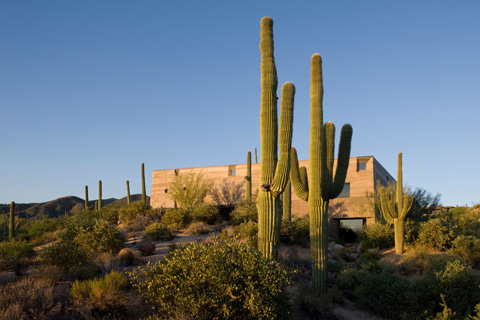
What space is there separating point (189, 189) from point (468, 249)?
21.1m

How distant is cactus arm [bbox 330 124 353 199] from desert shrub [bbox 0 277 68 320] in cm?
888

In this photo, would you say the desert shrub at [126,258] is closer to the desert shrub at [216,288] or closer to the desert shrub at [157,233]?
the desert shrub at [216,288]

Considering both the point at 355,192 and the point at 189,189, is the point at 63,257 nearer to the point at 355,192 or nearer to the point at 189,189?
the point at 189,189

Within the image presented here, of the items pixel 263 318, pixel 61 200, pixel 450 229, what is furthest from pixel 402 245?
pixel 61 200

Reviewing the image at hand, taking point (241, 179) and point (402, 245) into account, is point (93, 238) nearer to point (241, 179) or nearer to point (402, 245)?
point (402, 245)

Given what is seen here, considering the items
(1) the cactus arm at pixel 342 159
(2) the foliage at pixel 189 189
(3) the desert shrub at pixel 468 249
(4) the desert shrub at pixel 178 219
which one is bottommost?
(3) the desert shrub at pixel 468 249

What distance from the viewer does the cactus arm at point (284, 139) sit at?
12.3 m

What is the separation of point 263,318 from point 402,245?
15372mm

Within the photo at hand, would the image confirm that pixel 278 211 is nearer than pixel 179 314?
No

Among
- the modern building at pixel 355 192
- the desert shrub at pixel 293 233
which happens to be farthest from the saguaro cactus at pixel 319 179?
the modern building at pixel 355 192

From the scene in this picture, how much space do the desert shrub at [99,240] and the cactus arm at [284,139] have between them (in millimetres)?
7883

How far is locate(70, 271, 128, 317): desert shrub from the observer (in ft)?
31.4

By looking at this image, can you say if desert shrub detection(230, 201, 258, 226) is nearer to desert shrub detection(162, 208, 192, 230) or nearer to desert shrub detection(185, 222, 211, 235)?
desert shrub detection(185, 222, 211, 235)

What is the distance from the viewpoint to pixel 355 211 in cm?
2938
